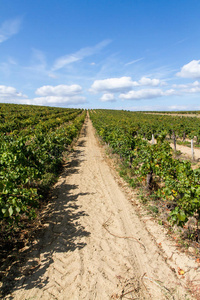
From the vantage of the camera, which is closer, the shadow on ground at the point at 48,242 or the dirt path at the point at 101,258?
the dirt path at the point at 101,258

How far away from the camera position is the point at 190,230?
4590 millimetres

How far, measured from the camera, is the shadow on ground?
3449 millimetres

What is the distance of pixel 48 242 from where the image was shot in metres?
4.50

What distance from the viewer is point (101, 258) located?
13.3 ft

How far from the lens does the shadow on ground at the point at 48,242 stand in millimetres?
3449

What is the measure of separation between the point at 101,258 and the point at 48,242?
154 centimetres

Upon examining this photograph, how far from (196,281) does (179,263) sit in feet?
1.54

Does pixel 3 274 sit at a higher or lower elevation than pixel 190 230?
lower

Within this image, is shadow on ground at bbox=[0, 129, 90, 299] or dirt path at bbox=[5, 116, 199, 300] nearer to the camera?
dirt path at bbox=[5, 116, 199, 300]

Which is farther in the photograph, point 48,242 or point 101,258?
point 48,242

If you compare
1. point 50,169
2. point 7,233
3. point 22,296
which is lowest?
point 22,296

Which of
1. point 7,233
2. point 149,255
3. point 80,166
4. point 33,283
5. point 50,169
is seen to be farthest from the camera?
point 80,166

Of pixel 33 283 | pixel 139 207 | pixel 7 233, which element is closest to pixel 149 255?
pixel 139 207

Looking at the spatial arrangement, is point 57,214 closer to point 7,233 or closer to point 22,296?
point 7,233
